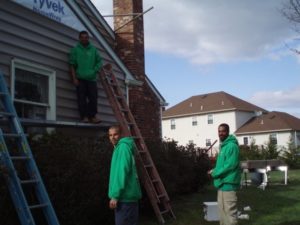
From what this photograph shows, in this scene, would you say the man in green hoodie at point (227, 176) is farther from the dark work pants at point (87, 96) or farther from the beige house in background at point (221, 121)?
the beige house in background at point (221, 121)

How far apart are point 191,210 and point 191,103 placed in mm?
54065

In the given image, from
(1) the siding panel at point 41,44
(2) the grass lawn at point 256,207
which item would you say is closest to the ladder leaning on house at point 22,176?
(1) the siding panel at point 41,44

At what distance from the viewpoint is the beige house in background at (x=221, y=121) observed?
57.8m

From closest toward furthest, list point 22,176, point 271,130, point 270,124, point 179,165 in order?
point 22,176
point 179,165
point 271,130
point 270,124

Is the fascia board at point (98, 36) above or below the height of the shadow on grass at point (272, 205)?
above

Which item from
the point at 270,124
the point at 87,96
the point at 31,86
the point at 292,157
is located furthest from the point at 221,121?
the point at 31,86

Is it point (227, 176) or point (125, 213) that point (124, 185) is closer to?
point (125, 213)

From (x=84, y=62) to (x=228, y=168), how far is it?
4312 mm

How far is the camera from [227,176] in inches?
305

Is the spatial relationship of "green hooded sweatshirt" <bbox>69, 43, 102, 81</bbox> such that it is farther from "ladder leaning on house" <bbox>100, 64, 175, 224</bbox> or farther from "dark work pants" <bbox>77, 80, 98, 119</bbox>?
"ladder leaning on house" <bbox>100, 64, 175, 224</bbox>

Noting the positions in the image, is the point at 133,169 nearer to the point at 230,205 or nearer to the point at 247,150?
the point at 230,205

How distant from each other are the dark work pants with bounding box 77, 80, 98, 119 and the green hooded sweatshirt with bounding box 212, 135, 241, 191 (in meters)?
3.78

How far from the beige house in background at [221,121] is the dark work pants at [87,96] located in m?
48.5

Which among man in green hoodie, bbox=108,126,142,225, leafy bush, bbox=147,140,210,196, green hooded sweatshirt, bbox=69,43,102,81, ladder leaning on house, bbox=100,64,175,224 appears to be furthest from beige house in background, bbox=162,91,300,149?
man in green hoodie, bbox=108,126,142,225
